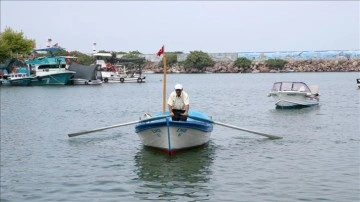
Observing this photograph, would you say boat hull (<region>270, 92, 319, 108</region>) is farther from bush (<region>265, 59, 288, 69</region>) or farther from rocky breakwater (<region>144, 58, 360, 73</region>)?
bush (<region>265, 59, 288, 69</region>)

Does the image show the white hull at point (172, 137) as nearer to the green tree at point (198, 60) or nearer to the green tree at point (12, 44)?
the green tree at point (12, 44)

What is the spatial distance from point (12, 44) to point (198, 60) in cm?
8886

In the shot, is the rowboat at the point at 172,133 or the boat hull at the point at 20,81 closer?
the rowboat at the point at 172,133

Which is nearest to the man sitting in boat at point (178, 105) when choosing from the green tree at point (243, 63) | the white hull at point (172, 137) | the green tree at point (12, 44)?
the white hull at point (172, 137)

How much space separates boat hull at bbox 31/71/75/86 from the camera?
7862 centimetres

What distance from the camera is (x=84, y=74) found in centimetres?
8250

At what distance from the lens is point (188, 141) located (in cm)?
1975

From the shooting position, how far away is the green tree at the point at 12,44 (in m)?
89.4

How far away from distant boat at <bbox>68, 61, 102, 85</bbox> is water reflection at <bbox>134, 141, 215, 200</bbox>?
61887 mm

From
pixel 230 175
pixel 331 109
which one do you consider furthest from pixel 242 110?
pixel 230 175

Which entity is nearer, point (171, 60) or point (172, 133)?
point (172, 133)

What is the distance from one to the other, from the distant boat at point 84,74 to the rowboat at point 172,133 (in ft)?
205

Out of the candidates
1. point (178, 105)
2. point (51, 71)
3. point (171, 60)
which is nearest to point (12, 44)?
point (51, 71)

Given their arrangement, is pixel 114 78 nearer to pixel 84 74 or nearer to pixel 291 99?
pixel 84 74
